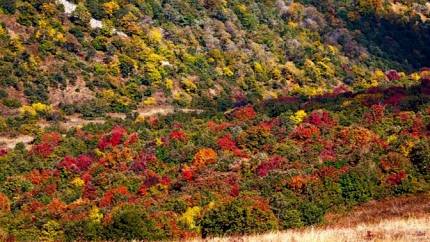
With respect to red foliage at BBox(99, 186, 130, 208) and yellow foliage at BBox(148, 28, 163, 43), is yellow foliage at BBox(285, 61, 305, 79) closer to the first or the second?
yellow foliage at BBox(148, 28, 163, 43)

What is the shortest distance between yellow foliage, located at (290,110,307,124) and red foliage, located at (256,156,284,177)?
15708 mm

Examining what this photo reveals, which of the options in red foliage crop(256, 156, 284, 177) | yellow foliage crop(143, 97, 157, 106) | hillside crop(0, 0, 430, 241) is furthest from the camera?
yellow foliage crop(143, 97, 157, 106)

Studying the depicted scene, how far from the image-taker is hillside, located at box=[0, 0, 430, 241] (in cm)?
4700

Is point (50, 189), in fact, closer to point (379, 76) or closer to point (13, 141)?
point (13, 141)

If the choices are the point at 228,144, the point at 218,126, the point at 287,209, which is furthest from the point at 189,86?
the point at 287,209

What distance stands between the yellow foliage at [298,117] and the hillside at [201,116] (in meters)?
0.36

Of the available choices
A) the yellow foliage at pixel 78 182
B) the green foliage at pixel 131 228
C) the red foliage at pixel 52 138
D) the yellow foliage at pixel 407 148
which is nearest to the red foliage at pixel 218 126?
the yellow foliage at pixel 78 182

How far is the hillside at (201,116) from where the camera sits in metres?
47.0

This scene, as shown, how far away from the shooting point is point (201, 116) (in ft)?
336

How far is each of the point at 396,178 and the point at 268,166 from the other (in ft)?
55.3

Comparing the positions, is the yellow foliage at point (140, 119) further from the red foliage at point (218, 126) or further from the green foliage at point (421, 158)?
the green foliage at point (421, 158)

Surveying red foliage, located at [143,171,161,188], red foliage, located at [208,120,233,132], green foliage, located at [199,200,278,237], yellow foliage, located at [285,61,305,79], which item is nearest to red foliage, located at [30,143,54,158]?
red foliage, located at [143,171,161,188]

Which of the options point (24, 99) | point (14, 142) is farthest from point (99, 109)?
point (14, 142)

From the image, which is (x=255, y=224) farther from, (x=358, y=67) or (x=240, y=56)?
(x=358, y=67)
